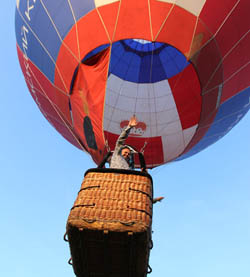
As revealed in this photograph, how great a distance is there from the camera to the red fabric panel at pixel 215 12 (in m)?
5.42

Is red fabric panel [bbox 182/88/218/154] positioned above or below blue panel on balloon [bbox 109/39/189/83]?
below

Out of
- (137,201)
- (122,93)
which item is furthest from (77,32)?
(137,201)

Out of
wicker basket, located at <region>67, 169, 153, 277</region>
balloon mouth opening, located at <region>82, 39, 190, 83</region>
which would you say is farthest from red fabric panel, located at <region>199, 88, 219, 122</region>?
wicker basket, located at <region>67, 169, 153, 277</region>

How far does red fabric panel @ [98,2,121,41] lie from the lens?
5402 millimetres

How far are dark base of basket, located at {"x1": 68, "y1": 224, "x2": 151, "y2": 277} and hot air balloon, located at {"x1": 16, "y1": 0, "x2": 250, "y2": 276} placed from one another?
2.10m

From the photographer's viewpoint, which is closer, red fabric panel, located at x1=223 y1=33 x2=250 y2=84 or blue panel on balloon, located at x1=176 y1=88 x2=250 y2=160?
red fabric panel, located at x1=223 y1=33 x2=250 y2=84

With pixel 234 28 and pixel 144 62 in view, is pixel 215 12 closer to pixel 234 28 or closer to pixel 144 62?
A: pixel 234 28

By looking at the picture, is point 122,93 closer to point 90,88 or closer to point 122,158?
point 90,88

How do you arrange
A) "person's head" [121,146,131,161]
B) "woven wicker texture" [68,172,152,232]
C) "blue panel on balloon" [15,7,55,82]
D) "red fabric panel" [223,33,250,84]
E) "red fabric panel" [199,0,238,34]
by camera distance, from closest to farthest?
"woven wicker texture" [68,172,152,232] < "person's head" [121,146,131,161] < "red fabric panel" [199,0,238,34] < "red fabric panel" [223,33,250,84] < "blue panel on balloon" [15,7,55,82]

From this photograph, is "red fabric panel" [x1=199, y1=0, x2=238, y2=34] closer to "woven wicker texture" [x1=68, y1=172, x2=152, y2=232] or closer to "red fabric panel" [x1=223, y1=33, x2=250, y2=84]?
"red fabric panel" [x1=223, y1=33, x2=250, y2=84]

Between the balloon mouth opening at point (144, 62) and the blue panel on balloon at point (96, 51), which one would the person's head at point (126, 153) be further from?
the balloon mouth opening at point (144, 62)

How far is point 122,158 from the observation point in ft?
13.8

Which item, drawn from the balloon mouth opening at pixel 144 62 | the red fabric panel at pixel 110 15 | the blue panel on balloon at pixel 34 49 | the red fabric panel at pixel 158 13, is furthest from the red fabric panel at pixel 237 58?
the blue panel on balloon at pixel 34 49

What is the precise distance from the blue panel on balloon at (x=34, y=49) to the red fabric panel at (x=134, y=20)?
1.44 metres
